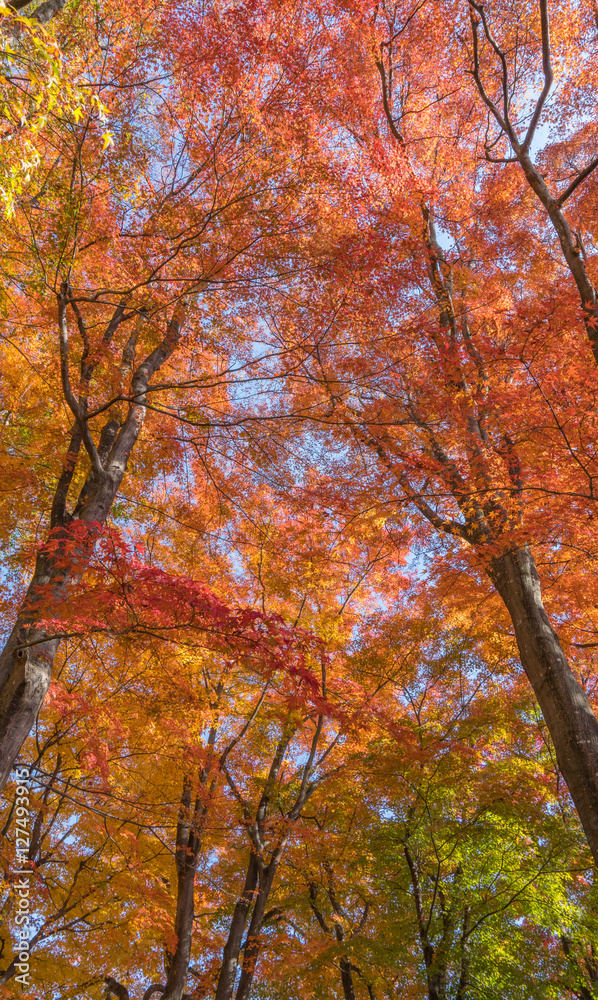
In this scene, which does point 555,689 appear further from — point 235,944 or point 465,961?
point 235,944

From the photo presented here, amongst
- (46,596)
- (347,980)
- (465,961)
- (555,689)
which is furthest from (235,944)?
(46,596)

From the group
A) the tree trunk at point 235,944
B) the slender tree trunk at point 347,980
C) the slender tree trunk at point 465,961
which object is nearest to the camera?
the slender tree trunk at point 465,961

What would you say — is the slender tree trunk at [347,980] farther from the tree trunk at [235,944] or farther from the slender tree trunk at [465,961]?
the slender tree trunk at [465,961]

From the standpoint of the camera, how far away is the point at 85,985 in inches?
312

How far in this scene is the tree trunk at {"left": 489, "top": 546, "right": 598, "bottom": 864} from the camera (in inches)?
172

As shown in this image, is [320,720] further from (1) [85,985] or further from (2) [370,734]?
(1) [85,985]

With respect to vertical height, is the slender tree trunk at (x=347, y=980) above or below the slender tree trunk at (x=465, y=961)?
below

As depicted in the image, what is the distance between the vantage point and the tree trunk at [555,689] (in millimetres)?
4379

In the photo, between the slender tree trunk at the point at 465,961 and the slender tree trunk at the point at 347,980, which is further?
the slender tree trunk at the point at 347,980

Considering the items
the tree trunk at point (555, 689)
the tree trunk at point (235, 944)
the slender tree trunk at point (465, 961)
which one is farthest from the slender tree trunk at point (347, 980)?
the tree trunk at point (555, 689)

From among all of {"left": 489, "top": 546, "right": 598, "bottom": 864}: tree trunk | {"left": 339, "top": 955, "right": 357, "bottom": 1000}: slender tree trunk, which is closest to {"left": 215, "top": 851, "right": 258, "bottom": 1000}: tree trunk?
{"left": 339, "top": 955, "right": 357, "bottom": 1000}: slender tree trunk

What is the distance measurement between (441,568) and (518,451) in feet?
6.28

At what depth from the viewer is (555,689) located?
4.95 metres

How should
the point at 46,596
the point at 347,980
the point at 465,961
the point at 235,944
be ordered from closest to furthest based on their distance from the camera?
the point at 46,596, the point at 465,961, the point at 235,944, the point at 347,980
